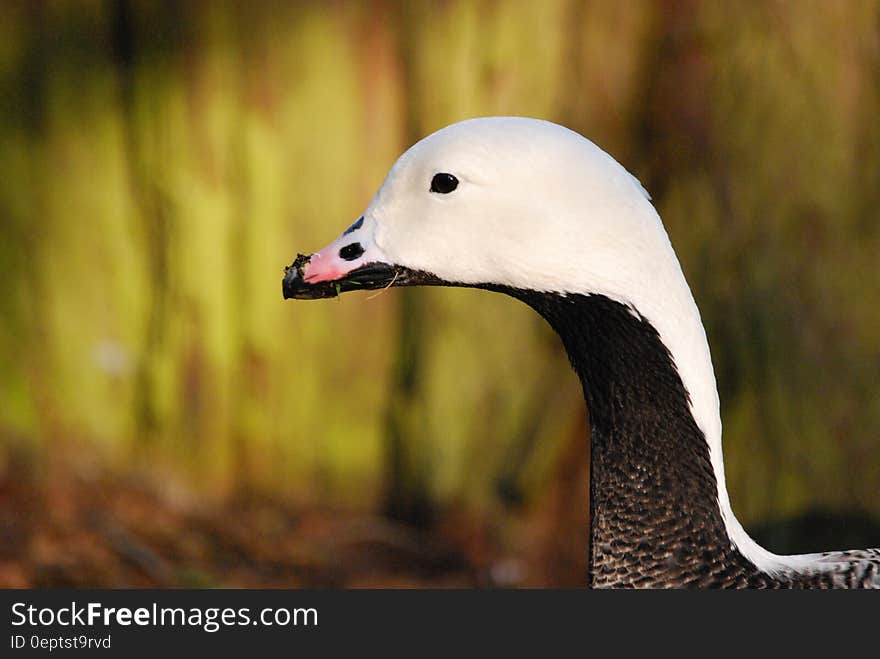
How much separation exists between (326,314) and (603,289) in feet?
5.98

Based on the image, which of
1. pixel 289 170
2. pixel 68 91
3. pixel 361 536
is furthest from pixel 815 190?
pixel 68 91

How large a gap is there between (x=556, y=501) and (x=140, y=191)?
1.65m

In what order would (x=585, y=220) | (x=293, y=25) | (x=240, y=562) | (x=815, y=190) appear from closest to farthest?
1. (x=585, y=220)
2. (x=815, y=190)
3. (x=293, y=25)
4. (x=240, y=562)

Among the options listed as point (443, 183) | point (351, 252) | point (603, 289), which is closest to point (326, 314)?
point (351, 252)

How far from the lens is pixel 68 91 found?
3322mm

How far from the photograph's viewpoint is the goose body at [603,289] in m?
1.69

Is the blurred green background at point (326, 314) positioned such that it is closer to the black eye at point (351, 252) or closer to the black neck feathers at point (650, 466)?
the black neck feathers at point (650, 466)

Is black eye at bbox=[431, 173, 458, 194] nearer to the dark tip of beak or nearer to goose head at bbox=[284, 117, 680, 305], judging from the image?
goose head at bbox=[284, 117, 680, 305]

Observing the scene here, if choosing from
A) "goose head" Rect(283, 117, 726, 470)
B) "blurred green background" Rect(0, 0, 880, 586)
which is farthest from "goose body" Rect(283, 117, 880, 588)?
"blurred green background" Rect(0, 0, 880, 586)

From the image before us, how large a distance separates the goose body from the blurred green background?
1.10 meters

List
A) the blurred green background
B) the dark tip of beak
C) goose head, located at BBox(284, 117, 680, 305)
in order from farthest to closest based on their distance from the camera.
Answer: the blurred green background < the dark tip of beak < goose head, located at BBox(284, 117, 680, 305)

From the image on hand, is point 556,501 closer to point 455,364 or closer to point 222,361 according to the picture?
point 455,364

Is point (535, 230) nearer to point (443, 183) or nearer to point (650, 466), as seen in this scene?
point (443, 183)

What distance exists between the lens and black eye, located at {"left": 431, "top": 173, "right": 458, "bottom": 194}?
1.74 meters
